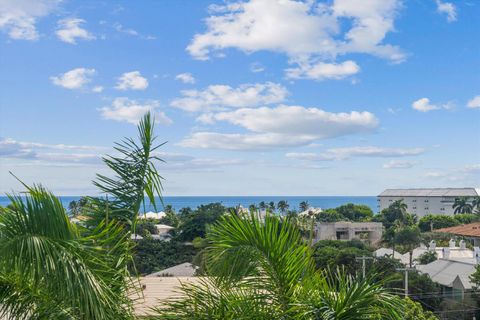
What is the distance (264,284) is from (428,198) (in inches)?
4713

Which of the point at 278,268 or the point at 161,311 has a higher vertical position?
the point at 278,268

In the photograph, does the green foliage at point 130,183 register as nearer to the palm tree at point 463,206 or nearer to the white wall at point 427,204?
the palm tree at point 463,206

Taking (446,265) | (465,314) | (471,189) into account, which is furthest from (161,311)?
(471,189)

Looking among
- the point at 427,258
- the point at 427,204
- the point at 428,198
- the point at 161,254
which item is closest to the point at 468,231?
the point at 427,258

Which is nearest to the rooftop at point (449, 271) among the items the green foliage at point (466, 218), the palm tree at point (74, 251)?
the palm tree at point (74, 251)

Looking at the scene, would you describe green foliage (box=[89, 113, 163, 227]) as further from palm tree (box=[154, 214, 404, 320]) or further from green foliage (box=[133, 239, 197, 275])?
green foliage (box=[133, 239, 197, 275])

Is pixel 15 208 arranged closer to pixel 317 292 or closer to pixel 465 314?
pixel 317 292

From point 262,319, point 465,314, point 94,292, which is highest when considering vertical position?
point 94,292

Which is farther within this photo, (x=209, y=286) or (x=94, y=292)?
(x=209, y=286)

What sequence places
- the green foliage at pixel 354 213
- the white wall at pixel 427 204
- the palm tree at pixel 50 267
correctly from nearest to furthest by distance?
the palm tree at pixel 50 267, the green foliage at pixel 354 213, the white wall at pixel 427 204

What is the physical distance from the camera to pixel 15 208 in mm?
3152

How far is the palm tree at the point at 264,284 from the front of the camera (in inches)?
155

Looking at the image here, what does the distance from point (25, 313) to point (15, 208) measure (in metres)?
0.99

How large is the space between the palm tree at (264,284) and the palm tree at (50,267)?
72 centimetres
